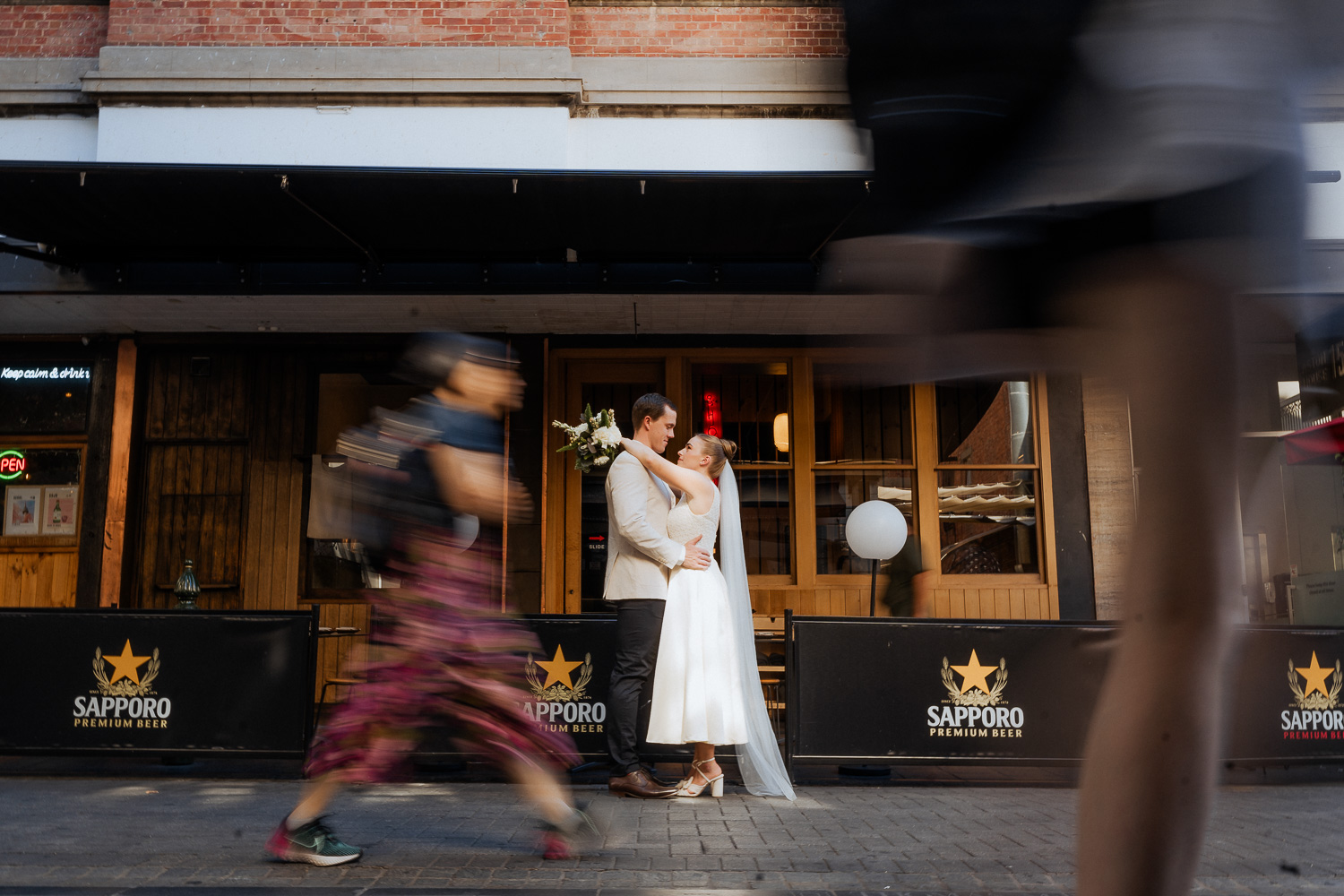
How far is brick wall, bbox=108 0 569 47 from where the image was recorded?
32.0 ft

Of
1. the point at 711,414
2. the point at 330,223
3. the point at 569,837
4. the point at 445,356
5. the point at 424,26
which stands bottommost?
the point at 569,837

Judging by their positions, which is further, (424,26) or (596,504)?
(596,504)

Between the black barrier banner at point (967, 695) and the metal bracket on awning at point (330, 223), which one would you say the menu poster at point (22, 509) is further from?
the black barrier banner at point (967, 695)

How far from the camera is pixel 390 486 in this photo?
3.93 metres

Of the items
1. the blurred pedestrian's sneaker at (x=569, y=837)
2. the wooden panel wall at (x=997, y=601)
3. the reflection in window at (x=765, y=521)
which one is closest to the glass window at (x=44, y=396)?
the reflection in window at (x=765, y=521)

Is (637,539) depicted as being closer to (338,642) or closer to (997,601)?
(338,642)

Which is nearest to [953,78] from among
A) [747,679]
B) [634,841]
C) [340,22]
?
[634,841]

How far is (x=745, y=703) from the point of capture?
6.24 meters

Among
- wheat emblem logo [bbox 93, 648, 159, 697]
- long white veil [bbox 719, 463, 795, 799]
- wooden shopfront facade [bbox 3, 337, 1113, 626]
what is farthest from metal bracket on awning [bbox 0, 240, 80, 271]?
long white veil [bbox 719, 463, 795, 799]

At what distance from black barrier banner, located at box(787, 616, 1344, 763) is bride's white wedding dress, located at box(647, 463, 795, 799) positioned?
28 cm

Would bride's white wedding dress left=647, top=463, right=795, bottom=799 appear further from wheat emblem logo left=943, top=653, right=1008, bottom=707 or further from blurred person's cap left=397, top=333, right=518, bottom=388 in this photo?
blurred person's cap left=397, top=333, right=518, bottom=388

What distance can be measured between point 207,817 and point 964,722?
175 inches

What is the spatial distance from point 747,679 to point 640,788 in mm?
1062

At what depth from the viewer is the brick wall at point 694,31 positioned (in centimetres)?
1002
